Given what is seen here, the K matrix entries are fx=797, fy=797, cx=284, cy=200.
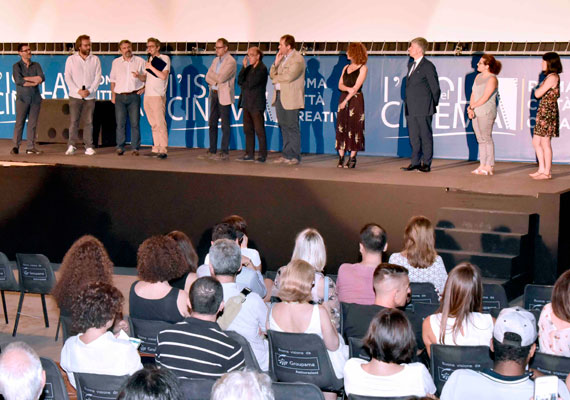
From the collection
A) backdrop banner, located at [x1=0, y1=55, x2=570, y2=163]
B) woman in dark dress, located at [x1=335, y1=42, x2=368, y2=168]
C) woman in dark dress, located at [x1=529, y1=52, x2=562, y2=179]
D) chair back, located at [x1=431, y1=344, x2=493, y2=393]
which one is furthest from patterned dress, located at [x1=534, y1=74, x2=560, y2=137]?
chair back, located at [x1=431, y1=344, x2=493, y2=393]

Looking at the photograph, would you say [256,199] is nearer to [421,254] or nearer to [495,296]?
[421,254]

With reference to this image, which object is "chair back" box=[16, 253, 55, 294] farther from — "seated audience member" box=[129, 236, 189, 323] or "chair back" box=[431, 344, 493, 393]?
"chair back" box=[431, 344, 493, 393]

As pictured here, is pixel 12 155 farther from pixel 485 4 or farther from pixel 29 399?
pixel 29 399

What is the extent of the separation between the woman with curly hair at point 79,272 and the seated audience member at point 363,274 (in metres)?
1.47

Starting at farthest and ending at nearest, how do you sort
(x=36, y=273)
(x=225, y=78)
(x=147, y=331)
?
(x=225, y=78) < (x=36, y=273) < (x=147, y=331)

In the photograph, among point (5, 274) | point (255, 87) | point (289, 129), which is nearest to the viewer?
point (5, 274)

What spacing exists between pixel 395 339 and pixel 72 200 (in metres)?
6.34

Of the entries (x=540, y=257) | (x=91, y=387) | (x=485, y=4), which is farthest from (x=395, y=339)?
(x=485, y=4)

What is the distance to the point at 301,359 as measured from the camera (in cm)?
413

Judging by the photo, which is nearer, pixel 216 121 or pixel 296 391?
pixel 296 391

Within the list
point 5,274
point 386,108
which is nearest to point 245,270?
point 5,274

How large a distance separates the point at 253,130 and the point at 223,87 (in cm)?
63

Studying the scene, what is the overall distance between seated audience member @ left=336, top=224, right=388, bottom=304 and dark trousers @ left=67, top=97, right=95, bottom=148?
228 inches

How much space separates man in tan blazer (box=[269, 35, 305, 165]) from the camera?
898 centimetres
